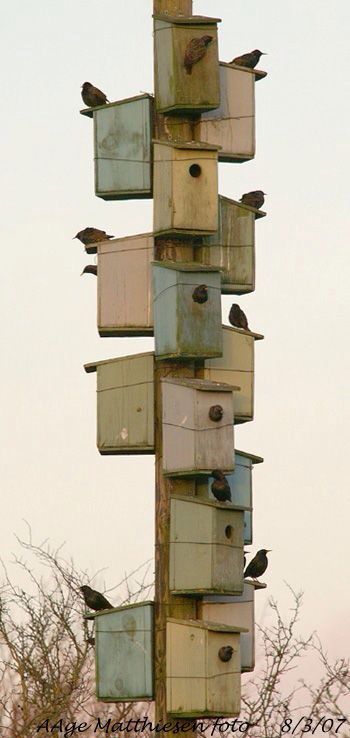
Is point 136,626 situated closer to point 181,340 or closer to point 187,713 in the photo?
point 187,713

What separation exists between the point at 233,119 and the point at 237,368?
1264 mm

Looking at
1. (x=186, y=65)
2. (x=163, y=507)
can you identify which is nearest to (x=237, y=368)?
(x=163, y=507)

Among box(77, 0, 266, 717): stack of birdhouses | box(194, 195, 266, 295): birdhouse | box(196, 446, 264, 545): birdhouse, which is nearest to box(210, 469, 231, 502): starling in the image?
box(77, 0, 266, 717): stack of birdhouses

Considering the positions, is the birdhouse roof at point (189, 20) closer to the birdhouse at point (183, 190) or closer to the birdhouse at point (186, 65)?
the birdhouse at point (186, 65)

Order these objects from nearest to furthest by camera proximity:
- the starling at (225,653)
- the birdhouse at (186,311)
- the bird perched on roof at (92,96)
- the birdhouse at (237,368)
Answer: the starling at (225,653)
the birdhouse at (186,311)
the birdhouse at (237,368)
the bird perched on roof at (92,96)

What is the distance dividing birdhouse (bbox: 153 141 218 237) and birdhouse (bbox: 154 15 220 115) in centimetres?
21

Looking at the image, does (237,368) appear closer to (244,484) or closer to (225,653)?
(244,484)

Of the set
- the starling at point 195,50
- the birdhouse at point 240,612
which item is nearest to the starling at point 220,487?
the birdhouse at point 240,612

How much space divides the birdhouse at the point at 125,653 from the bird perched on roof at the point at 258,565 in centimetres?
110

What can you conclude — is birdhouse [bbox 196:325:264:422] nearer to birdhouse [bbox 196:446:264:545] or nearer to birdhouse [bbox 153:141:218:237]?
birdhouse [bbox 196:446:264:545]

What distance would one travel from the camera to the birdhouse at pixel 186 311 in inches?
314

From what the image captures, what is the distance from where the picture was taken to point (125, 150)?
838 cm

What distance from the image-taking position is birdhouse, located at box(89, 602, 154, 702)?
25.6ft

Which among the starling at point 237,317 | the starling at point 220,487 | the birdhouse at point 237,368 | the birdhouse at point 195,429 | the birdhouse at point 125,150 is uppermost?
the birdhouse at point 125,150
